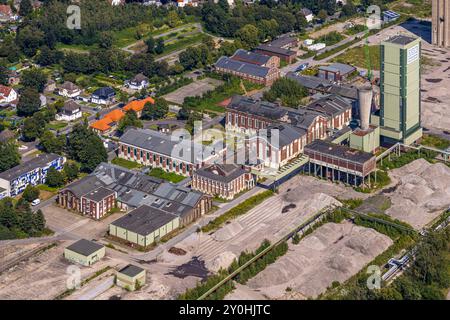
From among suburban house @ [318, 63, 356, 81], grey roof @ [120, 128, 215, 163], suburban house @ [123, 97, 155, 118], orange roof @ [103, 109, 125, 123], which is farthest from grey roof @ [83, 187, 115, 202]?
suburban house @ [318, 63, 356, 81]

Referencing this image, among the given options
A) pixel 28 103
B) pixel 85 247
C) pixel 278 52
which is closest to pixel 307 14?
pixel 278 52

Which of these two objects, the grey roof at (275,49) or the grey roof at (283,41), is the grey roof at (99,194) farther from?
the grey roof at (283,41)

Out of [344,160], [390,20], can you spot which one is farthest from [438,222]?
[390,20]

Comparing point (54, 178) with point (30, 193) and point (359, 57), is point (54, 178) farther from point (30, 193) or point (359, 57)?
point (359, 57)

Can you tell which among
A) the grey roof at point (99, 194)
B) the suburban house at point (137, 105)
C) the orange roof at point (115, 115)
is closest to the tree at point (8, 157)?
the grey roof at point (99, 194)

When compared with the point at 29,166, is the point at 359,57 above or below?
below

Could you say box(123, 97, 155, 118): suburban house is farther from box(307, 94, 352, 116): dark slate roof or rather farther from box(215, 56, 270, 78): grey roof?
box(307, 94, 352, 116): dark slate roof
